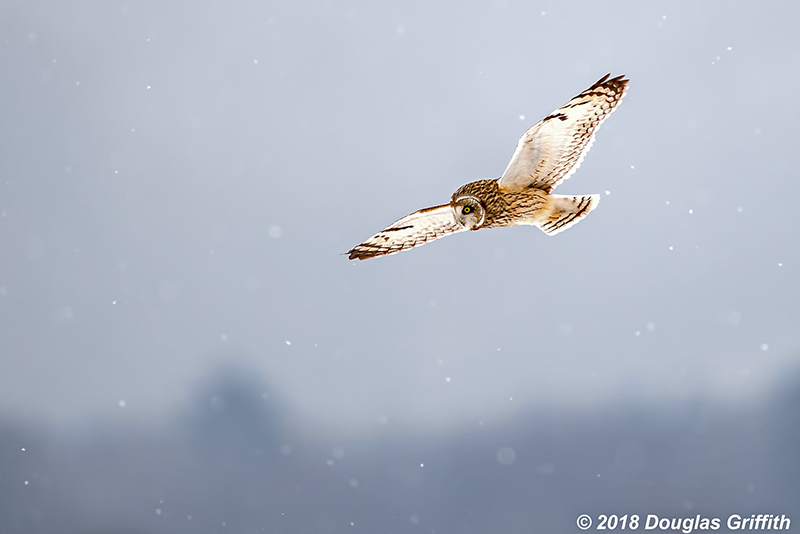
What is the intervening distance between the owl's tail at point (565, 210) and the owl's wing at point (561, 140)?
0.16ft

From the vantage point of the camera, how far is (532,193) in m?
1.75

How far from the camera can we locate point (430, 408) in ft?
37.9

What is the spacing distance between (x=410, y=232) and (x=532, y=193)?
0.38m

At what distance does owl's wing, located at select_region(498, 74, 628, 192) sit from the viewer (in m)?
1.59

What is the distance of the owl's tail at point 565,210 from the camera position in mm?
1769

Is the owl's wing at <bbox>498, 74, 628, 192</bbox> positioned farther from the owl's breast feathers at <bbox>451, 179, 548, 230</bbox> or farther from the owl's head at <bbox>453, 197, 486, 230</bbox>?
the owl's head at <bbox>453, 197, 486, 230</bbox>

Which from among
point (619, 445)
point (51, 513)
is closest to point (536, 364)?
point (619, 445)

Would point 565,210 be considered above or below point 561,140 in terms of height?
below

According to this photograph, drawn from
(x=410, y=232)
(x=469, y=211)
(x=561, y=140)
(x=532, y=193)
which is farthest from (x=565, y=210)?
(x=410, y=232)

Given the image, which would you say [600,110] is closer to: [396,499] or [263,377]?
[396,499]

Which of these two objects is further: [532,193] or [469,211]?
[532,193]

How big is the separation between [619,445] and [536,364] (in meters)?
2.90

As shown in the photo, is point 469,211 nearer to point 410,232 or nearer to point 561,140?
point 410,232

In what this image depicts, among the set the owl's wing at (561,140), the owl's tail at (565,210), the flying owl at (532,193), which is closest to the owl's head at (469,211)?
the flying owl at (532,193)
